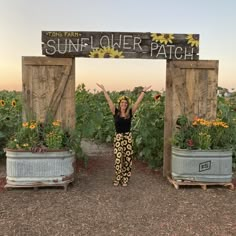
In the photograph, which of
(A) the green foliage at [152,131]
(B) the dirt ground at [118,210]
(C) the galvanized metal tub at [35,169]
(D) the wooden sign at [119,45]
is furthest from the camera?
(A) the green foliage at [152,131]

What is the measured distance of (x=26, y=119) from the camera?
7.01m

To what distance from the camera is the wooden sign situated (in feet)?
22.5

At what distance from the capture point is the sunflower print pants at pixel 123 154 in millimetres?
6551

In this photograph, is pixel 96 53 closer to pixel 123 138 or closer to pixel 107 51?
pixel 107 51

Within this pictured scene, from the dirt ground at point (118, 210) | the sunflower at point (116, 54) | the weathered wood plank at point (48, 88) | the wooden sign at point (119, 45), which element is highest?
the wooden sign at point (119, 45)

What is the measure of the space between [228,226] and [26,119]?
4039mm

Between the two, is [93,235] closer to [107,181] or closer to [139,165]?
[107,181]

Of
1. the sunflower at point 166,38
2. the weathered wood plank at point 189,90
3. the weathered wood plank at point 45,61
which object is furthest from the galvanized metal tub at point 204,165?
the weathered wood plank at point 45,61

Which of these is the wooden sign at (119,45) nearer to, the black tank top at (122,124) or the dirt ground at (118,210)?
the black tank top at (122,124)

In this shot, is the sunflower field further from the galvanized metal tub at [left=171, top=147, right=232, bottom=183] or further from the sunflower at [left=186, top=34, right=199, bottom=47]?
the sunflower at [left=186, top=34, right=199, bottom=47]

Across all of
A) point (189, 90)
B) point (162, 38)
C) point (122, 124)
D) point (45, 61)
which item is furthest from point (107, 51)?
point (189, 90)

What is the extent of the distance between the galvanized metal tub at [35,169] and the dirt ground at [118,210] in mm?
149

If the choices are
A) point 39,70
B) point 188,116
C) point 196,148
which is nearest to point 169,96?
point 188,116

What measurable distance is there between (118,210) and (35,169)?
5.68ft
